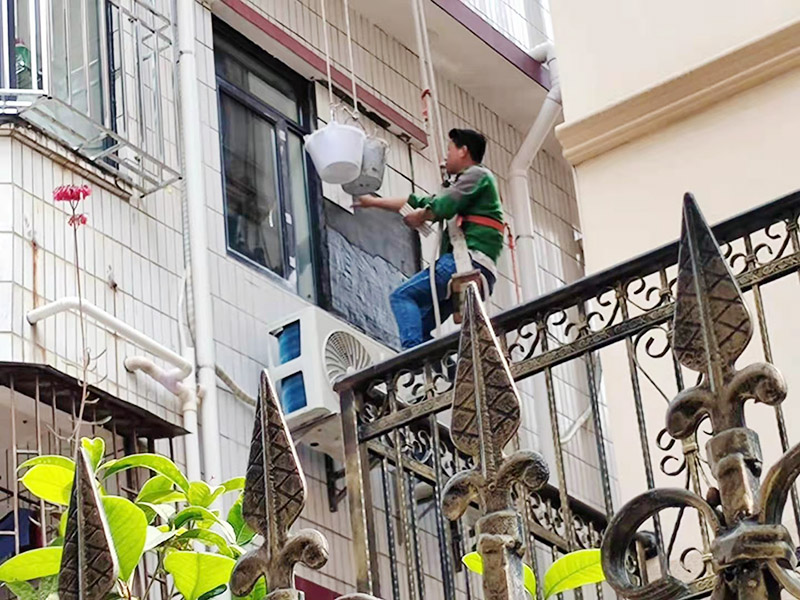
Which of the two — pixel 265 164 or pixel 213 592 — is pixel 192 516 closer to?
Result: pixel 213 592

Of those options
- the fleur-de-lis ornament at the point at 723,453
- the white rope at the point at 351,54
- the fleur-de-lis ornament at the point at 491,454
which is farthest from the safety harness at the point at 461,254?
the fleur-de-lis ornament at the point at 723,453

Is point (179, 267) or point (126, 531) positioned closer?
point (126, 531)

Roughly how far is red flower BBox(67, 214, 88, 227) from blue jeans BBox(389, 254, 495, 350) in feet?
4.93

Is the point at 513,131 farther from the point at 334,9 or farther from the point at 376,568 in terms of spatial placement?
the point at 376,568

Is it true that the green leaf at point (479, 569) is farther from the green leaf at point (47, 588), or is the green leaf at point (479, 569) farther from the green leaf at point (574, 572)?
the green leaf at point (47, 588)

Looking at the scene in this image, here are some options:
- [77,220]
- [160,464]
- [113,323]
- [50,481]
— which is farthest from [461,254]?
[50,481]

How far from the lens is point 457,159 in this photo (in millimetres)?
8648

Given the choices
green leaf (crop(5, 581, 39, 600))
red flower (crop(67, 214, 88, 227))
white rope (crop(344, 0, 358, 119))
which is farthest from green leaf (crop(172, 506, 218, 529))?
white rope (crop(344, 0, 358, 119))

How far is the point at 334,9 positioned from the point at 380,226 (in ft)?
4.11

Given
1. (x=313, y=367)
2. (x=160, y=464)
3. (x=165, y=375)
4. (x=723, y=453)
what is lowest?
(x=723, y=453)

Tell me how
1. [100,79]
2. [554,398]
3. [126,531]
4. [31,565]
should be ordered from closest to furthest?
[126,531] → [31,565] → [554,398] → [100,79]

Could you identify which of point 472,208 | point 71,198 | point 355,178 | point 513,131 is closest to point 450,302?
point 472,208

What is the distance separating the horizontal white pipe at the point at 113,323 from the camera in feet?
25.1

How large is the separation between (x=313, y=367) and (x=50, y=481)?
3.56 metres
